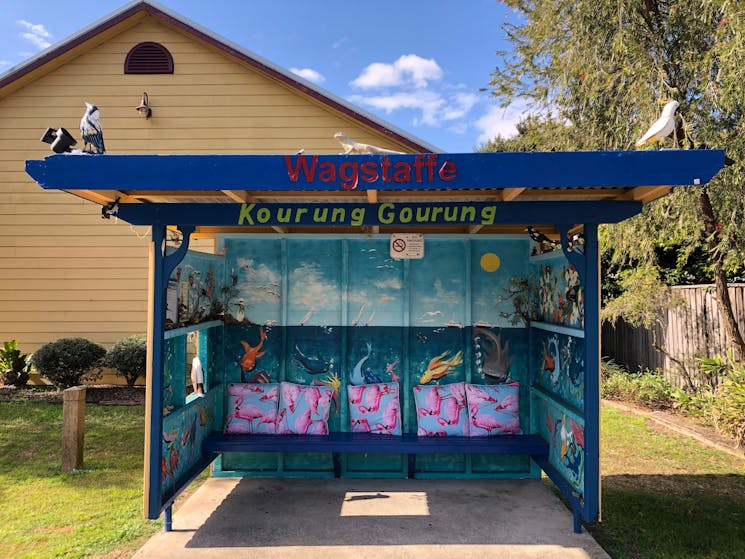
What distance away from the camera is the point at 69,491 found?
496cm

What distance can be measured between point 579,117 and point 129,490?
813cm

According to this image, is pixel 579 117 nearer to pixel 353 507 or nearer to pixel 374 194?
pixel 374 194

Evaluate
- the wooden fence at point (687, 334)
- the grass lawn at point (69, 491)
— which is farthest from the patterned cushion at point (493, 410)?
the wooden fence at point (687, 334)

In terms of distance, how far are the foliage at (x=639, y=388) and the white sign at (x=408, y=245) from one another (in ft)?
15.8

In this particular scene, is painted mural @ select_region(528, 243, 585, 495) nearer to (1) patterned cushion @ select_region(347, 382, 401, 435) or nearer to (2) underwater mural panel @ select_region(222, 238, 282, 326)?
(1) patterned cushion @ select_region(347, 382, 401, 435)

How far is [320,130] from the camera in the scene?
9.85 m

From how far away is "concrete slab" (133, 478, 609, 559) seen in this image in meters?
3.78

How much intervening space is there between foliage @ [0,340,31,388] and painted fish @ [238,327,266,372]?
692 cm

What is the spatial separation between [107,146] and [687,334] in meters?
11.6

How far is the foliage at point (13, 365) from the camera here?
31.7 feet

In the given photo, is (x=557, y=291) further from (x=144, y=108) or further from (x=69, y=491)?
(x=144, y=108)

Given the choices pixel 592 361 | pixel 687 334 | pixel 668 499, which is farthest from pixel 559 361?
pixel 687 334

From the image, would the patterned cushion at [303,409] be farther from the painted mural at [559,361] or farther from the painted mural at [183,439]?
the painted mural at [559,361]

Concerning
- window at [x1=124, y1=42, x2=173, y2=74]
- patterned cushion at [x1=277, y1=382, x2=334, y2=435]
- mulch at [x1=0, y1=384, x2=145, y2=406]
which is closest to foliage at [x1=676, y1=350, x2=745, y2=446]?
patterned cushion at [x1=277, y1=382, x2=334, y2=435]
